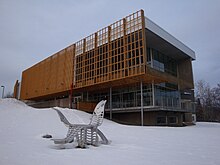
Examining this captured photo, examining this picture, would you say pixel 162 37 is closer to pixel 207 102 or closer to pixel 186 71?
pixel 186 71

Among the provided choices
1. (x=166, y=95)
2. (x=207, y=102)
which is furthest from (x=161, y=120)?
(x=207, y=102)

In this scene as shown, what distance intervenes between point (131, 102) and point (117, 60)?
522cm

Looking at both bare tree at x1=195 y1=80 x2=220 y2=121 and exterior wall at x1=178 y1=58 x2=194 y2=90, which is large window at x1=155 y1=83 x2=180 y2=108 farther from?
bare tree at x1=195 y1=80 x2=220 y2=121

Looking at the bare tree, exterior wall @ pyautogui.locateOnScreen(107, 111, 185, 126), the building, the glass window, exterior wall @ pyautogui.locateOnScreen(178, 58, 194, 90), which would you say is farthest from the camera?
the bare tree

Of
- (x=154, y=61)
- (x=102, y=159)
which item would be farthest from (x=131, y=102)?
(x=102, y=159)

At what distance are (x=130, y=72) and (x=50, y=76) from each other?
59.4ft

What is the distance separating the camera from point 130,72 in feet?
60.3

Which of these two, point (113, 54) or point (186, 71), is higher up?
point (113, 54)

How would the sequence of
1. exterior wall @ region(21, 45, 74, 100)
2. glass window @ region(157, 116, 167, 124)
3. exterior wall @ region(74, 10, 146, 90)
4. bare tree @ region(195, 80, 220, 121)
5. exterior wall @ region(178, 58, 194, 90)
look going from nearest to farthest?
exterior wall @ region(74, 10, 146, 90) → glass window @ region(157, 116, 167, 124) → exterior wall @ region(178, 58, 194, 90) → exterior wall @ region(21, 45, 74, 100) → bare tree @ region(195, 80, 220, 121)

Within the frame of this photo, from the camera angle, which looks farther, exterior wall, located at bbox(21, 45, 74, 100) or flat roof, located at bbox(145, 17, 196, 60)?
exterior wall, located at bbox(21, 45, 74, 100)

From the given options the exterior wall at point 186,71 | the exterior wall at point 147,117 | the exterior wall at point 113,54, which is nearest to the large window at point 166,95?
the exterior wall at point 186,71

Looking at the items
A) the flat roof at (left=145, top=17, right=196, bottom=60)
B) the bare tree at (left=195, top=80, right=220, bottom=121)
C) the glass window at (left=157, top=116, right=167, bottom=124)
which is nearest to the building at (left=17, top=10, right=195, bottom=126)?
the flat roof at (left=145, top=17, right=196, bottom=60)

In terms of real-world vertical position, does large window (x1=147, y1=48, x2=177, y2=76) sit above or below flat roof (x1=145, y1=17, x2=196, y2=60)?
below

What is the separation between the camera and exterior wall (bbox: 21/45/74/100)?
1077 inches
